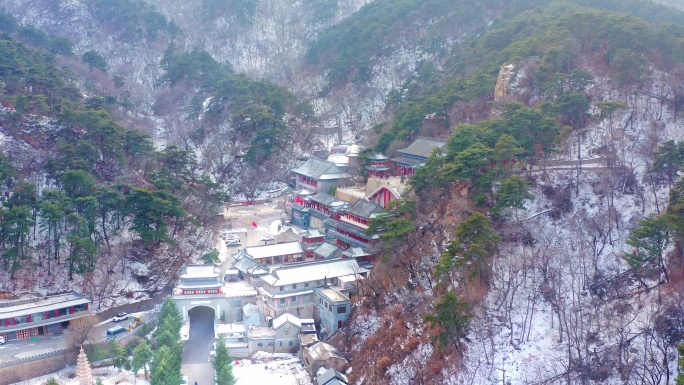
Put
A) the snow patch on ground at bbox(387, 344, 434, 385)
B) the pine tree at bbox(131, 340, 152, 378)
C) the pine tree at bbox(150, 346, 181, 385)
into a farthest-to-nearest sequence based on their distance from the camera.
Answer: the pine tree at bbox(131, 340, 152, 378) → the snow patch on ground at bbox(387, 344, 434, 385) → the pine tree at bbox(150, 346, 181, 385)

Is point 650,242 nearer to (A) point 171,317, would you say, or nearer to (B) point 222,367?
(B) point 222,367

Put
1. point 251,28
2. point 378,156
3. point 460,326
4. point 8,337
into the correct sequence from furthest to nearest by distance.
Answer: point 251,28 < point 378,156 < point 8,337 < point 460,326

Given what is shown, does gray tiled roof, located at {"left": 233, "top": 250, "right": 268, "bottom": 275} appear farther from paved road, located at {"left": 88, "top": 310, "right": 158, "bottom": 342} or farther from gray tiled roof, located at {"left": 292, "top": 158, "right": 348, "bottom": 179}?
gray tiled roof, located at {"left": 292, "top": 158, "right": 348, "bottom": 179}

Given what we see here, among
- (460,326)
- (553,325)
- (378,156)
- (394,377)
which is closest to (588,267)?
(553,325)

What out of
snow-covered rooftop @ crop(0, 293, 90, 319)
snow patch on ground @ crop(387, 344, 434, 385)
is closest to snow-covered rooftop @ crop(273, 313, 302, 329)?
snow patch on ground @ crop(387, 344, 434, 385)

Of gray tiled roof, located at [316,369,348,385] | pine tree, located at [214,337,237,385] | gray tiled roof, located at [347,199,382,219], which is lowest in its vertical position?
gray tiled roof, located at [316,369,348,385]

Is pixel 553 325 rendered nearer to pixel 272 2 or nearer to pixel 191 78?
pixel 191 78

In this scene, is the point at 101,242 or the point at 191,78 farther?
the point at 191,78

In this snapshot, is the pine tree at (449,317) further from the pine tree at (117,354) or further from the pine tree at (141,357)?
the pine tree at (117,354)
